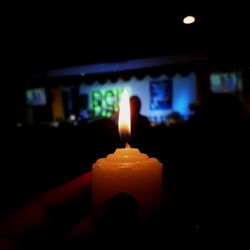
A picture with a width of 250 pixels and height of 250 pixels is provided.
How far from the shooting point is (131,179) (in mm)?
1035

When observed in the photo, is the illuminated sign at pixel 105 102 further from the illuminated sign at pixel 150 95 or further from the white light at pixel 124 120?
the white light at pixel 124 120

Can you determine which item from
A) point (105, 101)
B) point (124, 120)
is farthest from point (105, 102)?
point (124, 120)

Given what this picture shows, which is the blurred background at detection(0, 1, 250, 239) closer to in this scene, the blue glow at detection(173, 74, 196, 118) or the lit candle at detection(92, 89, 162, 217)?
the blue glow at detection(173, 74, 196, 118)

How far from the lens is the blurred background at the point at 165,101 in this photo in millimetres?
4406

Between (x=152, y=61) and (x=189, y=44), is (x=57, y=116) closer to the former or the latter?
(x=152, y=61)

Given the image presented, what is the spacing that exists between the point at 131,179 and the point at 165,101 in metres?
11.1

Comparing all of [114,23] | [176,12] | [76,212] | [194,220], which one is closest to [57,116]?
[114,23]

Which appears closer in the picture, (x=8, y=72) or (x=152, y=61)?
(x=152, y=61)

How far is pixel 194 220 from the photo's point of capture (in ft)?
12.8

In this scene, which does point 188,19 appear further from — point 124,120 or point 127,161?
point 127,161

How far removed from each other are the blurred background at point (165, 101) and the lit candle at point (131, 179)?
25cm

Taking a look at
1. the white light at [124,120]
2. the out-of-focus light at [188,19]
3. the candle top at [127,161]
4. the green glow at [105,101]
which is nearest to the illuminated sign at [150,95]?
the green glow at [105,101]

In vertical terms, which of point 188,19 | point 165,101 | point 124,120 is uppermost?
point 188,19

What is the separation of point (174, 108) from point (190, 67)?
2.15 m
